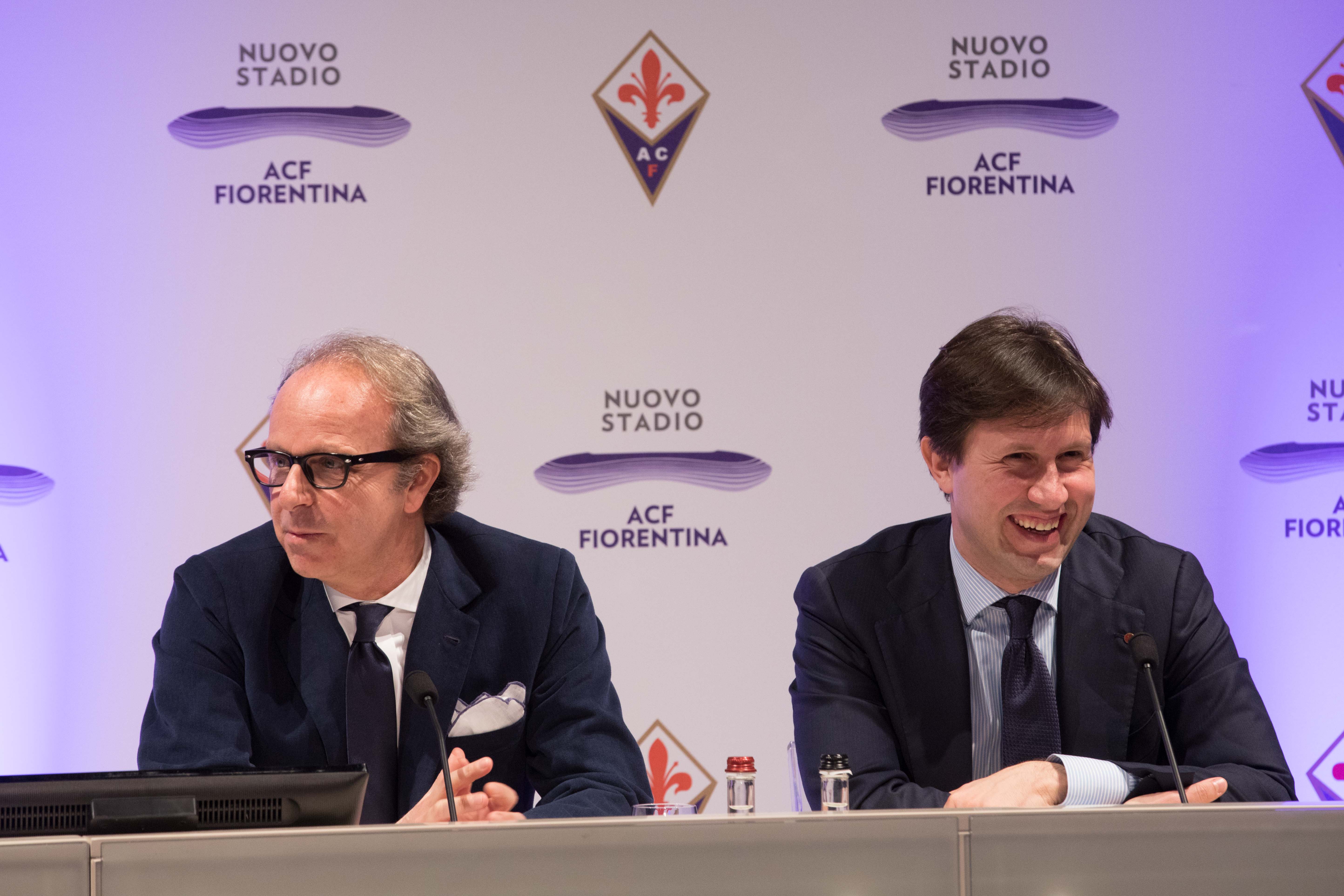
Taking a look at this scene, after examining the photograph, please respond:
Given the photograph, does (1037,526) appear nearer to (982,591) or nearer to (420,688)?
(982,591)

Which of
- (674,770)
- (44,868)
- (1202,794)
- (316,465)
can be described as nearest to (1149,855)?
(1202,794)

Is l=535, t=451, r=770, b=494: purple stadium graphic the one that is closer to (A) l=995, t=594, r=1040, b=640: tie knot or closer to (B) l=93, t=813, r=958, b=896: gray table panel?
(A) l=995, t=594, r=1040, b=640: tie knot

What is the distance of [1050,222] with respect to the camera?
3.37 m

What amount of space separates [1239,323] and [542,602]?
226 cm


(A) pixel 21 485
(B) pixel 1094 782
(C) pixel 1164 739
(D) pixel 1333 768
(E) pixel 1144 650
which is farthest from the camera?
(D) pixel 1333 768

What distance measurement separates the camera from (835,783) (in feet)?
4.93

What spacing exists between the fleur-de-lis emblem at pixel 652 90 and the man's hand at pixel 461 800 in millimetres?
2030

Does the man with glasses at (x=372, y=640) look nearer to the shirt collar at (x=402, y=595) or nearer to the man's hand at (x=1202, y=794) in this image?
the shirt collar at (x=402, y=595)

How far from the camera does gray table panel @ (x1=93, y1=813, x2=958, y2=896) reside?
1.20m

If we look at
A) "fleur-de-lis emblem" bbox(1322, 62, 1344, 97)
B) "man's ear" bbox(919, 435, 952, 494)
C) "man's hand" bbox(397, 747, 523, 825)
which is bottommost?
"man's hand" bbox(397, 747, 523, 825)

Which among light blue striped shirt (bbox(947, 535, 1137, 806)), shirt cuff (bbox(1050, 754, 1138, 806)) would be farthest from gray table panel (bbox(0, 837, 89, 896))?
light blue striped shirt (bbox(947, 535, 1137, 806))

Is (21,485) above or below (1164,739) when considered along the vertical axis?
above

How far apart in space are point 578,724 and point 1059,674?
893mm

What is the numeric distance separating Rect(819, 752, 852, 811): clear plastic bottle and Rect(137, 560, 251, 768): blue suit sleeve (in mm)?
1049
